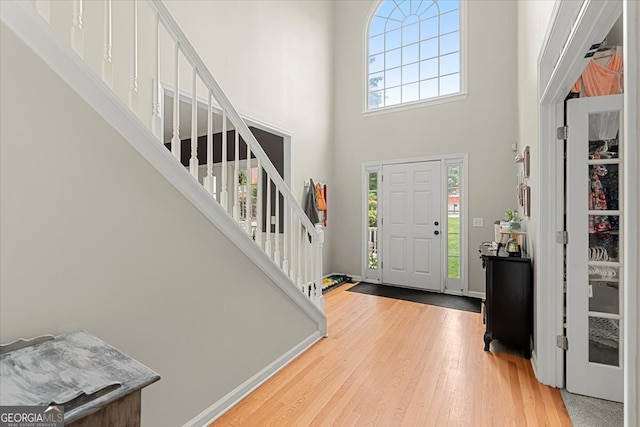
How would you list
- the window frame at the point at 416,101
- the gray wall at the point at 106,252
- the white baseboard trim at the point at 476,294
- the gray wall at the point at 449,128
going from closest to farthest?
the gray wall at the point at 106,252 → the gray wall at the point at 449,128 → the white baseboard trim at the point at 476,294 → the window frame at the point at 416,101

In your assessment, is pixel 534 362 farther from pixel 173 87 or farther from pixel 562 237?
pixel 173 87

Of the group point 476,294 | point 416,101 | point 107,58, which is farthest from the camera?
point 416,101

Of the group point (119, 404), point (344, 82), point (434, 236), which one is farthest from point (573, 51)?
point (344, 82)

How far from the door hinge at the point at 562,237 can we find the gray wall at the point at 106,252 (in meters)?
2.19

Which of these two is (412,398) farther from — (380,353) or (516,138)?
(516,138)

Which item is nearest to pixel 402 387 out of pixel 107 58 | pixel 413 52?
pixel 107 58

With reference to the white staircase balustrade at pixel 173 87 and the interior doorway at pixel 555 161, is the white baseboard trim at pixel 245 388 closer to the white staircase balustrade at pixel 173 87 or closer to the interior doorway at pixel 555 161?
the white staircase balustrade at pixel 173 87

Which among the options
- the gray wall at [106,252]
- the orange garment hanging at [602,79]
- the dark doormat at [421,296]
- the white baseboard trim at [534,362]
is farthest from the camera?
the dark doormat at [421,296]

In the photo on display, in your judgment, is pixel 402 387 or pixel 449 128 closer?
pixel 402 387

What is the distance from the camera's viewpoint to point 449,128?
15.1 ft

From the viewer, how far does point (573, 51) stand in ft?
5.20

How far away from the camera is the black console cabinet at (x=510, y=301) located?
254 centimetres

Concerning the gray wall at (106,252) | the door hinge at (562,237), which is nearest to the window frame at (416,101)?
the door hinge at (562,237)

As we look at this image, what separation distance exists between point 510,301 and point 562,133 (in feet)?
4.50
